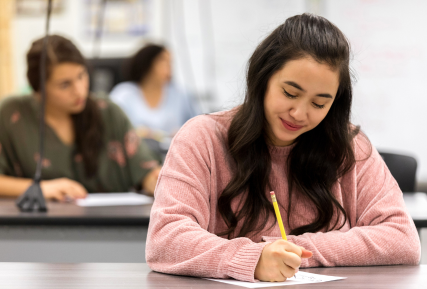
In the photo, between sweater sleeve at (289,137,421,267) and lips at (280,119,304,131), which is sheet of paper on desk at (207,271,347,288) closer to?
sweater sleeve at (289,137,421,267)

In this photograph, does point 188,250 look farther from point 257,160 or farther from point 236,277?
point 257,160

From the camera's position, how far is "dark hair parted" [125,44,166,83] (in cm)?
373

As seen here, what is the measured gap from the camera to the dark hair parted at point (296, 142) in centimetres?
101

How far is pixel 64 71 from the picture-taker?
6.67ft

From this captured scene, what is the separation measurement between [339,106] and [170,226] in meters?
0.46

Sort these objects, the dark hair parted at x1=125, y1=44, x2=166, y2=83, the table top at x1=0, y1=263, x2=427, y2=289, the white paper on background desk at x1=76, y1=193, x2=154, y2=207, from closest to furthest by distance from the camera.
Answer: the table top at x1=0, y1=263, x2=427, y2=289 < the white paper on background desk at x1=76, y1=193, x2=154, y2=207 < the dark hair parted at x1=125, y1=44, x2=166, y2=83

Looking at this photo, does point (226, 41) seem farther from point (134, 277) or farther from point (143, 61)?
point (134, 277)

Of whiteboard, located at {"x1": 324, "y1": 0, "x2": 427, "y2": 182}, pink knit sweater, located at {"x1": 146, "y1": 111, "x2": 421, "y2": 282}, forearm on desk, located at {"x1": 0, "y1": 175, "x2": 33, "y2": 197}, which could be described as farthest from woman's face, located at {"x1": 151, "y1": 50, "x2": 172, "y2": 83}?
pink knit sweater, located at {"x1": 146, "y1": 111, "x2": 421, "y2": 282}

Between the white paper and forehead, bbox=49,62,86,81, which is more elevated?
forehead, bbox=49,62,86,81

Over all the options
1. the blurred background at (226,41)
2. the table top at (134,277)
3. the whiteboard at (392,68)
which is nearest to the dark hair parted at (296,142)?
the table top at (134,277)

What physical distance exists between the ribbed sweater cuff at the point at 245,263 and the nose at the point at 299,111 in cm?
27

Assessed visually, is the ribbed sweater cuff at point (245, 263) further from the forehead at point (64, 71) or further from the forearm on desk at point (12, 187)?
the forehead at point (64, 71)

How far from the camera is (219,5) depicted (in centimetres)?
383

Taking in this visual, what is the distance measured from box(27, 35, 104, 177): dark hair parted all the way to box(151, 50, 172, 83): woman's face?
5.64ft
